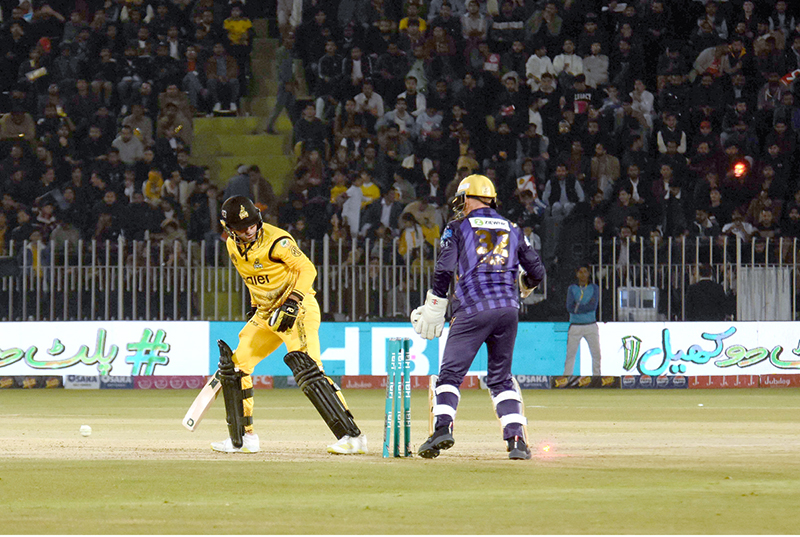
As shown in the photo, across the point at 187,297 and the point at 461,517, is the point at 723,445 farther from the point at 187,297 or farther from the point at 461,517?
the point at 187,297

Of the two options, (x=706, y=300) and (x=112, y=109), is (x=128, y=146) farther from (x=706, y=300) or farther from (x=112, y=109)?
(x=706, y=300)

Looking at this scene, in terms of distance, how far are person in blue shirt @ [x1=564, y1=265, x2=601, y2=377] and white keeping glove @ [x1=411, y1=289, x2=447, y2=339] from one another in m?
10.6

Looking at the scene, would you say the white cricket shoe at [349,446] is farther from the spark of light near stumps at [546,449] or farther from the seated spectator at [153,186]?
the seated spectator at [153,186]

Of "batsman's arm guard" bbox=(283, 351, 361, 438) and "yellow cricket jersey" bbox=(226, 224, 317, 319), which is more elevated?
"yellow cricket jersey" bbox=(226, 224, 317, 319)

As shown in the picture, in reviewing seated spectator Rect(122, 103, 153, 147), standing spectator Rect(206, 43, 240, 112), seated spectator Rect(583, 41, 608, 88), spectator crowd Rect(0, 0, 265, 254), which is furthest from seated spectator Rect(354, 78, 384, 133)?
seated spectator Rect(583, 41, 608, 88)

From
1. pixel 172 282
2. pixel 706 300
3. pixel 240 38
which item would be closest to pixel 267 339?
pixel 172 282

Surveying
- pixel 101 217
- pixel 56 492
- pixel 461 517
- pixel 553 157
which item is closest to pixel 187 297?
pixel 101 217

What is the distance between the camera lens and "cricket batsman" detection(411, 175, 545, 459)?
9711 millimetres

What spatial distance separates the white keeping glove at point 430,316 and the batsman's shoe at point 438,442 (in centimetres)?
74

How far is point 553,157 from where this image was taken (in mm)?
23859

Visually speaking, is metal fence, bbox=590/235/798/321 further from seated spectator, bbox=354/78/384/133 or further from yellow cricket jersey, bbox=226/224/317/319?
yellow cricket jersey, bbox=226/224/317/319

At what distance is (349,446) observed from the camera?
10.1 metres

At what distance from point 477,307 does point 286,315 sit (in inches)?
59.1

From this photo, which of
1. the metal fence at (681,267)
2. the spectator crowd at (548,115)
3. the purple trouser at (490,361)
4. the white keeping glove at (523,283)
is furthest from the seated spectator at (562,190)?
the purple trouser at (490,361)
